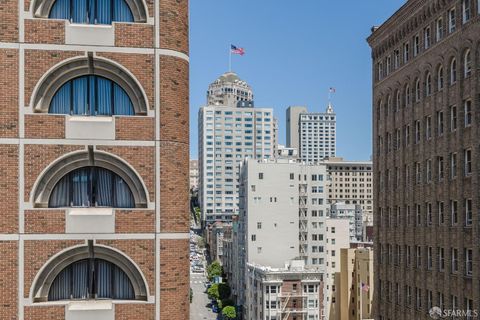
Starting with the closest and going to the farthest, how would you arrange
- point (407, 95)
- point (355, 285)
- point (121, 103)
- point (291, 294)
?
1. point (121, 103)
2. point (407, 95)
3. point (291, 294)
4. point (355, 285)

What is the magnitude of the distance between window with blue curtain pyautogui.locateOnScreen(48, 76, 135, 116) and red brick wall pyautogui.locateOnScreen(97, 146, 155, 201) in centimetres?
124

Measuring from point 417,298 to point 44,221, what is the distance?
39964 mm

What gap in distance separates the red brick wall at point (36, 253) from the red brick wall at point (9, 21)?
6.15m

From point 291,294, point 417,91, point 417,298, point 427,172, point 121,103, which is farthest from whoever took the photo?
point 291,294

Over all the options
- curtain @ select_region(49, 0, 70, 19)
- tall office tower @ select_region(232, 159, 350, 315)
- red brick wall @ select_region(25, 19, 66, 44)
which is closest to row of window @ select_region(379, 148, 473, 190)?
curtain @ select_region(49, 0, 70, 19)

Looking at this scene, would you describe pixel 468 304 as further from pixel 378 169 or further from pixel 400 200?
pixel 378 169

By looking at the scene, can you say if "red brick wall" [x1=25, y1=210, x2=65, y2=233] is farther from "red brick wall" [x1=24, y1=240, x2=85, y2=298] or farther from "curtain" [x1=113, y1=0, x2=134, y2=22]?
"curtain" [x1=113, y1=0, x2=134, y2=22]

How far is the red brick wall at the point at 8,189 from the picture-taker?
72.6 ft

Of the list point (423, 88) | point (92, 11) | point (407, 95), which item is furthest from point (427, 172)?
point (92, 11)

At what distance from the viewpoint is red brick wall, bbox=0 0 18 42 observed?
2252 cm

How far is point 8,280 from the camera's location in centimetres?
2206

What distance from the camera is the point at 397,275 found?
201ft

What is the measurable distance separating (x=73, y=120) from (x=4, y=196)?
119 inches

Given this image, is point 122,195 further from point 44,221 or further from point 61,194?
point 44,221
